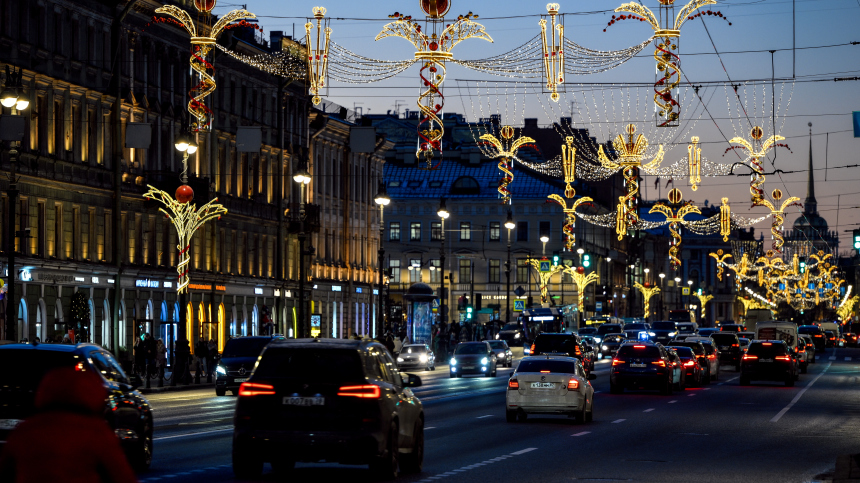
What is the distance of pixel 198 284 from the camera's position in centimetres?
6525

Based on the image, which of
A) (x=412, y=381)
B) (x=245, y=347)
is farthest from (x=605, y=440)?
(x=245, y=347)

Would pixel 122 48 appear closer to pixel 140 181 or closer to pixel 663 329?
pixel 140 181

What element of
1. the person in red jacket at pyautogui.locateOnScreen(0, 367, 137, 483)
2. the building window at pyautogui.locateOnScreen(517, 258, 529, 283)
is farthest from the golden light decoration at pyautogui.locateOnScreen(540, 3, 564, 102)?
the building window at pyautogui.locateOnScreen(517, 258, 529, 283)

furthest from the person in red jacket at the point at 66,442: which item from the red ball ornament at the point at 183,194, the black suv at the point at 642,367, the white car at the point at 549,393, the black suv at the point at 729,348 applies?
the black suv at the point at 729,348

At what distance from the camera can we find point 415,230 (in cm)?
13275

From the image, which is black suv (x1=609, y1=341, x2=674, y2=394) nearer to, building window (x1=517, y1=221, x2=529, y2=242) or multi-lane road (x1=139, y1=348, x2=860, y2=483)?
multi-lane road (x1=139, y1=348, x2=860, y2=483)

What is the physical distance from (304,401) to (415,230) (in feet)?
382

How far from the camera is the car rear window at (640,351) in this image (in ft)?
137

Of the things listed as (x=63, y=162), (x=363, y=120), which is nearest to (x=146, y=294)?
(x=63, y=162)

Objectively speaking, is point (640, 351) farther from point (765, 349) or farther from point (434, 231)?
point (434, 231)

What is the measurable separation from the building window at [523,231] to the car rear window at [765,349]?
8164 cm

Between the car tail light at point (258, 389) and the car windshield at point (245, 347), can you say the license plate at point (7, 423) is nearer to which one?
the car tail light at point (258, 389)

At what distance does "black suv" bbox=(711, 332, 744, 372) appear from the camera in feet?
219

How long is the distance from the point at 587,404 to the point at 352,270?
62.2 meters
